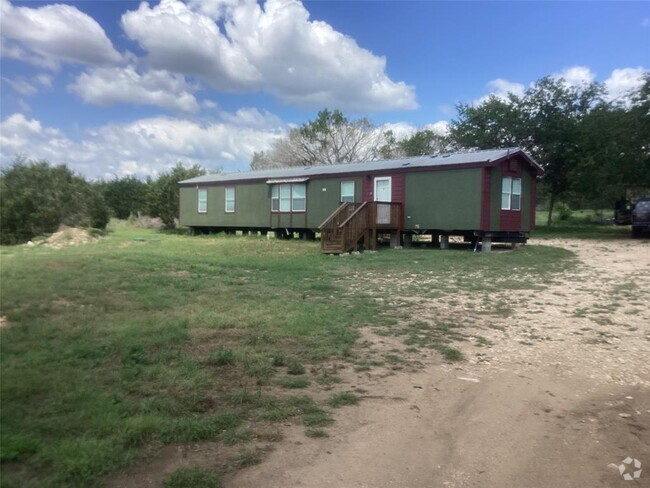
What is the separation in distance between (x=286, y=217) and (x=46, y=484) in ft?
65.0

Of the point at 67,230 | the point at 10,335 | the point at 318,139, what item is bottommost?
the point at 10,335

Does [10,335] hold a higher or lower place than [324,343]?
higher

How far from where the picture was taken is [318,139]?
42031 millimetres

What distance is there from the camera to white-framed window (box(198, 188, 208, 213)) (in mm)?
26109

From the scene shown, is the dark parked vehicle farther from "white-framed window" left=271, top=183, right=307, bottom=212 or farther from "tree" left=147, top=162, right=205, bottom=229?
"tree" left=147, top=162, right=205, bottom=229

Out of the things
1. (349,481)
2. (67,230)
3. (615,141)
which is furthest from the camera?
(615,141)

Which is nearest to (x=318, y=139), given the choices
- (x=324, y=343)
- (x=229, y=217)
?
(x=229, y=217)

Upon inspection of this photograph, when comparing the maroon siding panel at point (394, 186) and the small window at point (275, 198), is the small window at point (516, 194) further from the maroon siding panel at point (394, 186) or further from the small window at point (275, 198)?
the small window at point (275, 198)

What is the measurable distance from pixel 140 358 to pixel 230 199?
67.8ft

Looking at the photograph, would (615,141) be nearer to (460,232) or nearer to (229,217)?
(460,232)

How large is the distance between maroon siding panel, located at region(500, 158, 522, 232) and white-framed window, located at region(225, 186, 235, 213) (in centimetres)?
1241

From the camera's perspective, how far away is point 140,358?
4656 millimetres

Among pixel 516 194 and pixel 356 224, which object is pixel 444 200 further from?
pixel 356 224

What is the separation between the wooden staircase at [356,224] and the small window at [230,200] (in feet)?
28.0
